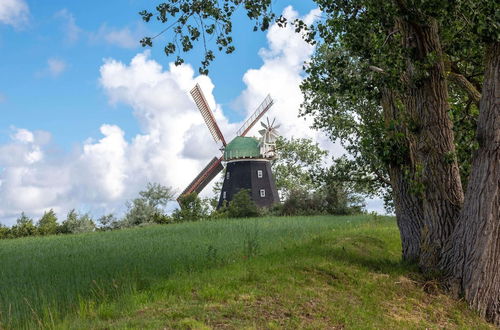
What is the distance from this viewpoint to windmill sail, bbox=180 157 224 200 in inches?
2235

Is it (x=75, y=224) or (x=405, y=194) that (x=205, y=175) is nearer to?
(x=75, y=224)

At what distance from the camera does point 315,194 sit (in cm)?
3553

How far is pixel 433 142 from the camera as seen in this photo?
39.3ft

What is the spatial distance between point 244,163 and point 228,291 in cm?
4211

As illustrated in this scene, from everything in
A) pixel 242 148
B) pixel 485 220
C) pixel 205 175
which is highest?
pixel 242 148

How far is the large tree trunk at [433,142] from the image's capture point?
12.0m

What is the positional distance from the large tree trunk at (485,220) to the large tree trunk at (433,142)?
64cm

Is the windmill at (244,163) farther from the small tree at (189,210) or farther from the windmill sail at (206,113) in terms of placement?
the small tree at (189,210)

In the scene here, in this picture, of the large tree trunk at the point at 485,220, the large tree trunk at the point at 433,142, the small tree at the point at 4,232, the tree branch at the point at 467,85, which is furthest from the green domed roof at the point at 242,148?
the large tree trunk at the point at 485,220

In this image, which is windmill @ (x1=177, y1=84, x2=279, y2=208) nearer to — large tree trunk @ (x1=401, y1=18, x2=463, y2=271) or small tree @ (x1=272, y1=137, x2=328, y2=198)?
small tree @ (x1=272, y1=137, x2=328, y2=198)

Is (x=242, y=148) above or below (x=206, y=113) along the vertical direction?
below

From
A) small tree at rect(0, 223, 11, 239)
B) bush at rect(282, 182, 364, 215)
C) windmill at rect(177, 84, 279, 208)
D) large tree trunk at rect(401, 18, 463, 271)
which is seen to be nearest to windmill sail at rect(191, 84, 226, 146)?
windmill at rect(177, 84, 279, 208)

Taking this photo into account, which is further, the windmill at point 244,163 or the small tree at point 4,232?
the windmill at point 244,163

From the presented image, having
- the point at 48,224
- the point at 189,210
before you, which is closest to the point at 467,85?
the point at 189,210
